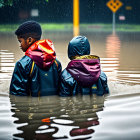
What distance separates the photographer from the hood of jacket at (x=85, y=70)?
480cm

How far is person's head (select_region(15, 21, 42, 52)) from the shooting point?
4852 millimetres

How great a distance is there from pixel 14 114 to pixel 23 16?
20620 mm

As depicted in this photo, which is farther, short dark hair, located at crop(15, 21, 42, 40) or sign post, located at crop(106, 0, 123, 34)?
sign post, located at crop(106, 0, 123, 34)

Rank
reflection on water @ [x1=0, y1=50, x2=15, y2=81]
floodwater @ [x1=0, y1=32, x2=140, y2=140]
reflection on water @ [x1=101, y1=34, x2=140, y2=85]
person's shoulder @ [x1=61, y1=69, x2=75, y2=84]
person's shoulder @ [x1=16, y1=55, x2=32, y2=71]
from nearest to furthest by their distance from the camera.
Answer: floodwater @ [x1=0, y1=32, x2=140, y2=140] → person's shoulder @ [x1=16, y1=55, x2=32, y2=71] → person's shoulder @ [x1=61, y1=69, x2=75, y2=84] → reflection on water @ [x1=101, y1=34, x2=140, y2=85] → reflection on water @ [x1=0, y1=50, x2=15, y2=81]

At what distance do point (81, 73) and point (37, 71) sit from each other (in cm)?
60

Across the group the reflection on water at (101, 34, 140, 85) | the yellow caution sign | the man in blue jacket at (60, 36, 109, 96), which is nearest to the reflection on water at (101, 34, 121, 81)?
the reflection on water at (101, 34, 140, 85)

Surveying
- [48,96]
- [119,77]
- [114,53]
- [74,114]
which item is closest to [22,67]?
[48,96]

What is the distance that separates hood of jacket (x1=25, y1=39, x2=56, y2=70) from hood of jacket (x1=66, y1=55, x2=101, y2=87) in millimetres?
318

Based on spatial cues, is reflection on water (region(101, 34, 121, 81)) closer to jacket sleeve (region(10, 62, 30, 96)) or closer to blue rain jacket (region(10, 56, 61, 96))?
blue rain jacket (region(10, 56, 61, 96))

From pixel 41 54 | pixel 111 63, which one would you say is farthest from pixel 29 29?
pixel 111 63

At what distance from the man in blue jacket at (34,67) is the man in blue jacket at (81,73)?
19 cm

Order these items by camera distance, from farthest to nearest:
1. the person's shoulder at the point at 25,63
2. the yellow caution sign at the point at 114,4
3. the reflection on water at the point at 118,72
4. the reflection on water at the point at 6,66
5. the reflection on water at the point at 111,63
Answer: the yellow caution sign at the point at 114,4 → the reflection on water at the point at 111,63 → the reflection on water at the point at 6,66 → the reflection on water at the point at 118,72 → the person's shoulder at the point at 25,63

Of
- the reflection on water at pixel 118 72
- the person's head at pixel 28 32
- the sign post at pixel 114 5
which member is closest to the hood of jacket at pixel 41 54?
the person's head at pixel 28 32

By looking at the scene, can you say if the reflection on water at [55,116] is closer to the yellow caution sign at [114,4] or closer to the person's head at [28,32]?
the person's head at [28,32]
